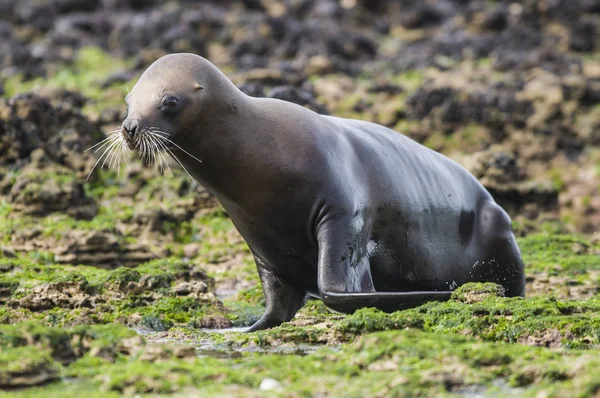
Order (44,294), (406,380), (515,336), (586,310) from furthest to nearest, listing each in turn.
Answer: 1. (44,294)
2. (586,310)
3. (515,336)
4. (406,380)

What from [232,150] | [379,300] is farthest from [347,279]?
[232,150]

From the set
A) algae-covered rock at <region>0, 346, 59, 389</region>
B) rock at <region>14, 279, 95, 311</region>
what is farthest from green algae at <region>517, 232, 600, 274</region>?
algae-covered rock at <region>0, 346, 59, 389</region>

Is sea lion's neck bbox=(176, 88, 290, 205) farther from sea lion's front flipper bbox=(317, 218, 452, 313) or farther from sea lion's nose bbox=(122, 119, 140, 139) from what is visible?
sea lion's front flipper bbox=(317, 218, 452, 313)

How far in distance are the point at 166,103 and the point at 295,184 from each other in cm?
113

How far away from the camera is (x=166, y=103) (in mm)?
8211

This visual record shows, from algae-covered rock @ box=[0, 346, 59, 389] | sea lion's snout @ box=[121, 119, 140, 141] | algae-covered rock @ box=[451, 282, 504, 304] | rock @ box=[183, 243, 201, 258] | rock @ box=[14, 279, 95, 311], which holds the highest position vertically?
sea lion's snout @ box=[121, 119, 140, 141]

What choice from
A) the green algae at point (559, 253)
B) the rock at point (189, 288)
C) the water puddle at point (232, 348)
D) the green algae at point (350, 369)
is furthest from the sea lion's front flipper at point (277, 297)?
the green algae at point (559, 253)

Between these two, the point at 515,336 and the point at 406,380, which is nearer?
the point at 406,380

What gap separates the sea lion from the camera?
26.9 ft

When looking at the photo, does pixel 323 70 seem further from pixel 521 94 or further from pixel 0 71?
pixel 0 71

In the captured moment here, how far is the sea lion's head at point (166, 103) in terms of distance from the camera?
8.08m

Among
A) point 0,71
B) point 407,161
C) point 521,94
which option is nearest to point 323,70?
point 521,94

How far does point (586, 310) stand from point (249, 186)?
2.63 m

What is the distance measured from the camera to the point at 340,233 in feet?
27.0
